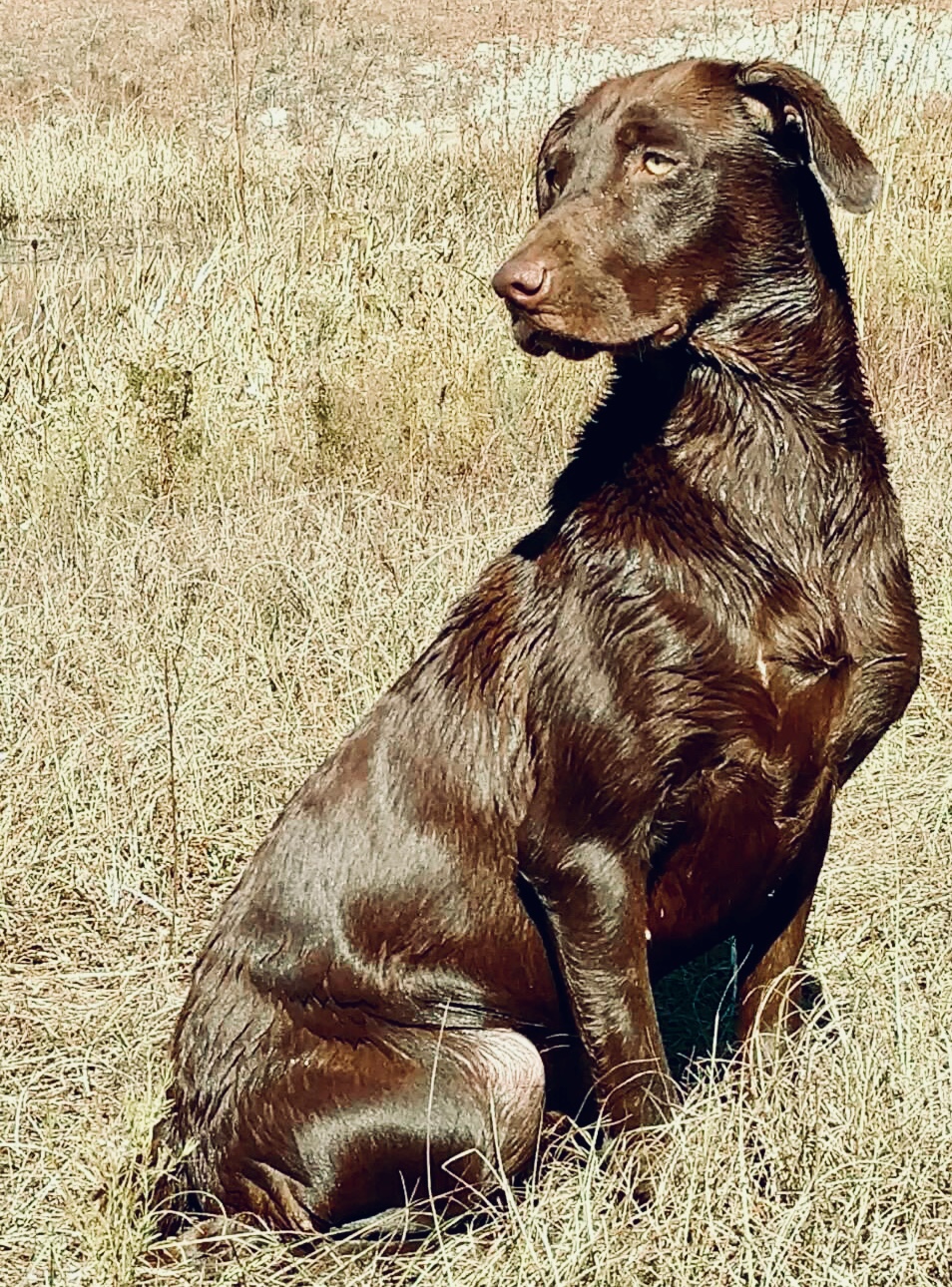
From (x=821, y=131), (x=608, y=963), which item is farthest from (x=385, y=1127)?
(x=821, y=131)

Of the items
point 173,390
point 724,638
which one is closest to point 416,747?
point 724,638

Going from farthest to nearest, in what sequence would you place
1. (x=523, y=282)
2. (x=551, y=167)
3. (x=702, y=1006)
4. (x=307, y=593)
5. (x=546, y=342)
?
(x=307, y=593), (x=702, y=1006), (x=551, y=167), (x=546, y=342), (x=523, y=282)

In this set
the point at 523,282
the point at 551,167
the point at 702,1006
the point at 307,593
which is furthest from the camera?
the point at 307,593

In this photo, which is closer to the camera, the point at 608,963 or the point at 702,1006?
the point at 608,963

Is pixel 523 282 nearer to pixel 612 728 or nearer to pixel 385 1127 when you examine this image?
pixel 612 728

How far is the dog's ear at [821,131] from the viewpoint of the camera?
2725 millimetres

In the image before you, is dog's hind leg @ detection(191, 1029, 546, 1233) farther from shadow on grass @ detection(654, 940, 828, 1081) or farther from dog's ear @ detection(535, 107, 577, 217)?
dog's ear @ detection(535, 107, 577, 217)

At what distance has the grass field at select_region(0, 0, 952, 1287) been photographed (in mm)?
2715

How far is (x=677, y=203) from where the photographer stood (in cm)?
274

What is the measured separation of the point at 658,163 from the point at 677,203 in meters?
0.08

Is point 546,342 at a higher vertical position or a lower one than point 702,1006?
higher

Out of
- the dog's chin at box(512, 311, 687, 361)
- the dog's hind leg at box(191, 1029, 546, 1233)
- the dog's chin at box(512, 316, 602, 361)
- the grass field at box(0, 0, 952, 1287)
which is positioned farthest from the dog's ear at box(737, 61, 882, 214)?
the dog's hind leg at box(191, 1029, 546, 1233)

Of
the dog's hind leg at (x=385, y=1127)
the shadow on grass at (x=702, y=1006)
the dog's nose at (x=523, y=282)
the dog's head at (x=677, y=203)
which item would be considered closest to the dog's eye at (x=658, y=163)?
the dog's head at (x=677, y=203)

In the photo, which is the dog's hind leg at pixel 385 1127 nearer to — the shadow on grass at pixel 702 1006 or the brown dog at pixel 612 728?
the brown dog at pixel 612 728
